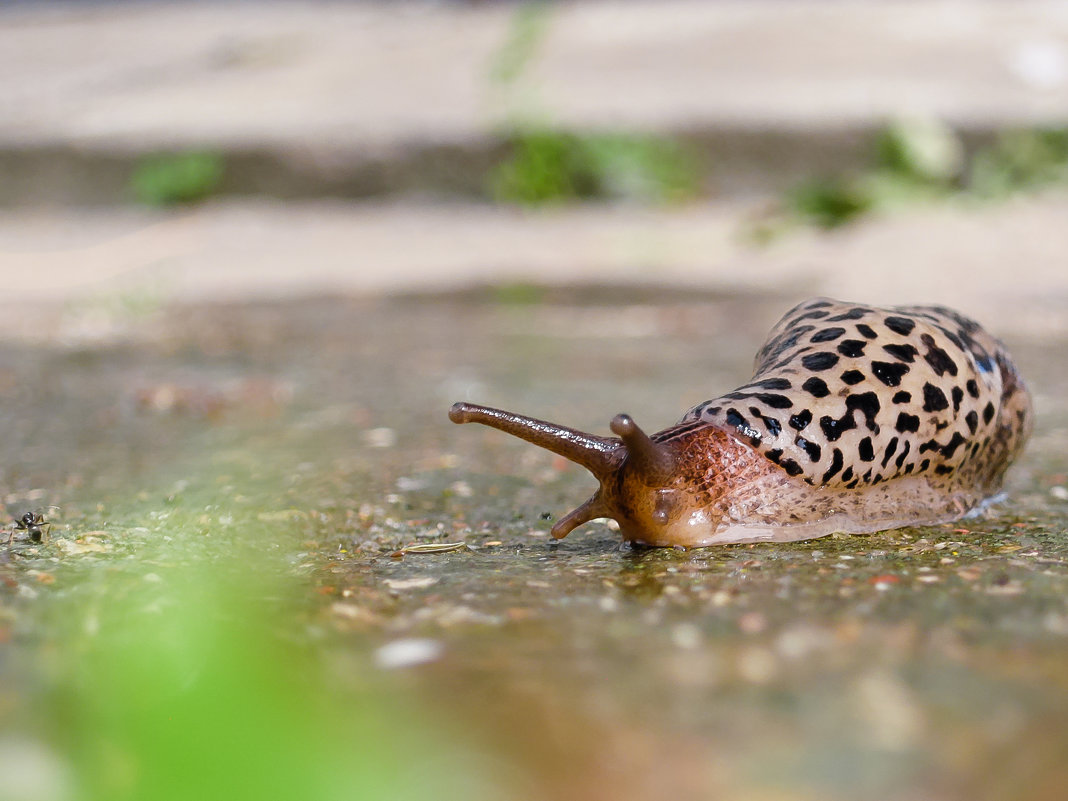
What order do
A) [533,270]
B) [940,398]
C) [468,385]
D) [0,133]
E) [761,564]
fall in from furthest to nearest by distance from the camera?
[0,133] → [533,270] → [468,385] → [940,398] → [761,564]

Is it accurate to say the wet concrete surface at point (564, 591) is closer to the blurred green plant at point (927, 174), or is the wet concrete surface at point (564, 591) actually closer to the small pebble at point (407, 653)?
the small pebble at point (407, 653)

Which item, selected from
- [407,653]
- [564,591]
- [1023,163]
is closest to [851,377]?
[564,591]

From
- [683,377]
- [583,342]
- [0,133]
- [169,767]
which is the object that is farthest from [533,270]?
[169,767]

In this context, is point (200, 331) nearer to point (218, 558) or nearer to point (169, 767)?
point (218, 558)

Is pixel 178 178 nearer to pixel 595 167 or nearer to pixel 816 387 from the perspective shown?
pixel 595 167

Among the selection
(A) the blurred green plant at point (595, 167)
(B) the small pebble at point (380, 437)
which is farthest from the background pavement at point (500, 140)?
(B) the small pebble at point (380, 437)

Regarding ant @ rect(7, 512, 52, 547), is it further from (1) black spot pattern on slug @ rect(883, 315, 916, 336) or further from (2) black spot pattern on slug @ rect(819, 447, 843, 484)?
(1) black spot pattern on slug @ rect(883, 315, 916, 336)

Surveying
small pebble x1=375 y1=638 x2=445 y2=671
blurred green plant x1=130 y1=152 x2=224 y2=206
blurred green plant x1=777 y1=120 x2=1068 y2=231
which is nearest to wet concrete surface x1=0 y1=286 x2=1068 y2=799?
small pebble x1=375 y1=638 x2=445 y2=671
